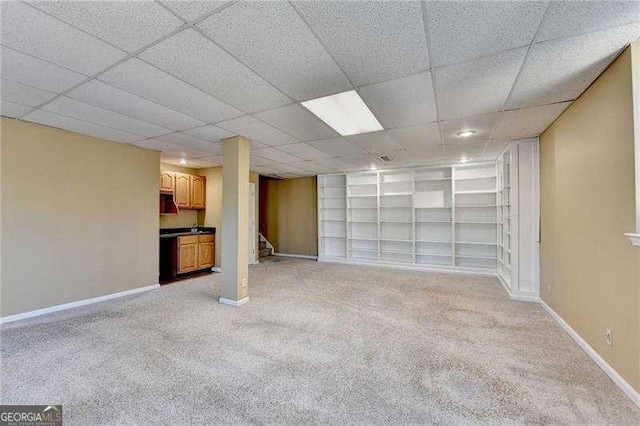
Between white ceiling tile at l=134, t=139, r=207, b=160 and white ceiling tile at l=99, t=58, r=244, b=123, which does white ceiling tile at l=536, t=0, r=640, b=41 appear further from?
white ceiling tile at l=134, t=139, r=207, b=160

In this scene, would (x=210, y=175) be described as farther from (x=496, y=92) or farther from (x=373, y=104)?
(x=496, y=92)

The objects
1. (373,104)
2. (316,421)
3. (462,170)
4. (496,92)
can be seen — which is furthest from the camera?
(462,170)

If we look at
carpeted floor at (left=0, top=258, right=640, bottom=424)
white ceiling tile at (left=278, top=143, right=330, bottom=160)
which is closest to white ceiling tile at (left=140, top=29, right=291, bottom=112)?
white ceiling tile at (left=278, top=143, right=330, bottom=160)

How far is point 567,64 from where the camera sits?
2082 mm

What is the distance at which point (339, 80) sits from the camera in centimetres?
233

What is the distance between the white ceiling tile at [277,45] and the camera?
158 centimetres

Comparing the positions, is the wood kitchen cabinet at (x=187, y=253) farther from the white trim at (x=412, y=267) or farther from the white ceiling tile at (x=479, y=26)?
the white ceiling tile at (x=479, y=26)

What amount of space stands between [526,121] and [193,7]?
12.2ft

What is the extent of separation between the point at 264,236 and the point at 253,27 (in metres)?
7.46

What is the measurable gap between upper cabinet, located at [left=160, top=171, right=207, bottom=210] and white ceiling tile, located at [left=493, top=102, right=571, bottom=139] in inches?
230

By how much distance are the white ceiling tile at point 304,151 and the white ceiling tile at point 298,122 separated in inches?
17.9

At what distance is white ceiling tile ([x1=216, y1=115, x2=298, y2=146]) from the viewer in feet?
10.8

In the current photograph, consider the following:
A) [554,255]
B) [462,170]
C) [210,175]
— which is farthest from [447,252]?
[210,175]

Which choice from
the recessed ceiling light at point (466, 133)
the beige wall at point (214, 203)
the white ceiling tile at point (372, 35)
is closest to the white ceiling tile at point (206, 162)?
the beige wall at point (214, 203)
